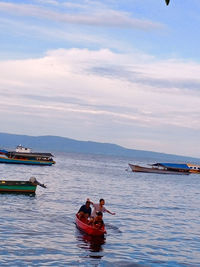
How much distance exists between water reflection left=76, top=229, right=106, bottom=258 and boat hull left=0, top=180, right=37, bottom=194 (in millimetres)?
19960

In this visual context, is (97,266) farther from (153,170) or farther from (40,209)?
(153,170)

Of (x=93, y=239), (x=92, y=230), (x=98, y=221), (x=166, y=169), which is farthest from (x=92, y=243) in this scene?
(x=166, y=169)

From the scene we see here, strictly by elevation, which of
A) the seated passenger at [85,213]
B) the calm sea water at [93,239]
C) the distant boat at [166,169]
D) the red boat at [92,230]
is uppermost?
the distant boat at [166,169]

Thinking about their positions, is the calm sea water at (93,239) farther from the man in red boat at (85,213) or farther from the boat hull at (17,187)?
the boat hull at (17,187)

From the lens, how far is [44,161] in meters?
122

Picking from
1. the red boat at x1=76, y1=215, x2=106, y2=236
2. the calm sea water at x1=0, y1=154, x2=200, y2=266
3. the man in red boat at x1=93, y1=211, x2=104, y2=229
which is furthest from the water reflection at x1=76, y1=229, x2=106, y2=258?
the man in red boat at x1=93, y1=211, x2=104, y2=229

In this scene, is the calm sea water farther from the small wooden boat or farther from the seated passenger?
the small wooden boat

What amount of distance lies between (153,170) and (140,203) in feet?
257

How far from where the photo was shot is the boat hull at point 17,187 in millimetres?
45406

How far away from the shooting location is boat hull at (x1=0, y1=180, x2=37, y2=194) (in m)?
45.4

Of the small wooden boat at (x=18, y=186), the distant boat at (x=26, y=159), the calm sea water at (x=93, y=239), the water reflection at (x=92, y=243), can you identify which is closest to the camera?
the calm sea water at (x=93, y=239)

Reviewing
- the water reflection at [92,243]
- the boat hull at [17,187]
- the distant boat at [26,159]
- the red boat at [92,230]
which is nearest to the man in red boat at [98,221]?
the red boat at [92,230]

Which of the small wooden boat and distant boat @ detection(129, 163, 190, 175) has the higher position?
distant boat @ detection(129, 163, 190, 175)

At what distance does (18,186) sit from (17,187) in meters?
0.15
